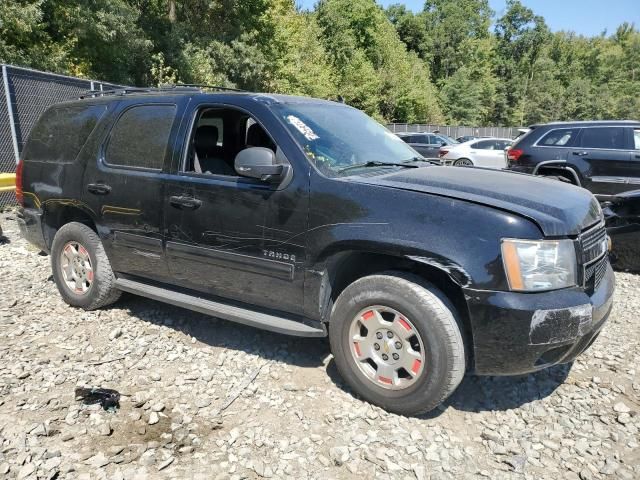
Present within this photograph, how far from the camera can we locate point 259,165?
321 cm

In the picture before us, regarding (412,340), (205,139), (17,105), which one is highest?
(17,105)

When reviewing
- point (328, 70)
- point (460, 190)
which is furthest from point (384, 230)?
point (328, 70)

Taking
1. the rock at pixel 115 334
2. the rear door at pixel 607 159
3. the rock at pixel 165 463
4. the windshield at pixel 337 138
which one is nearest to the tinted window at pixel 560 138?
the rear door at pixel 607 159

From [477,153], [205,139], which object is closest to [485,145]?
[477,153]

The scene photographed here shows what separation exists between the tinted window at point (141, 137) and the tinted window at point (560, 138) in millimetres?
6925

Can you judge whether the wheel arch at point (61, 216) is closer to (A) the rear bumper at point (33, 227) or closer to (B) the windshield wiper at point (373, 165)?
(A) the rear bumper at point (33, 227)

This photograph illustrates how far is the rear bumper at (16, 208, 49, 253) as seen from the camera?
15.9ft

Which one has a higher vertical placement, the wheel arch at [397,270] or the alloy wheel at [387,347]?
the wheel arch at [397,270]

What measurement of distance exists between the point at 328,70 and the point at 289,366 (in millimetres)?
37907

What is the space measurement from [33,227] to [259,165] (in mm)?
2976

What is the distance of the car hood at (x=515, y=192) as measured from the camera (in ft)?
9.06

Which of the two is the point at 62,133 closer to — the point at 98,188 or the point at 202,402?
the point at 98,188

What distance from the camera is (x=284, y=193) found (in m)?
3.26

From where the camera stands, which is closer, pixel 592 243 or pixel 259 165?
pixel 592 243
